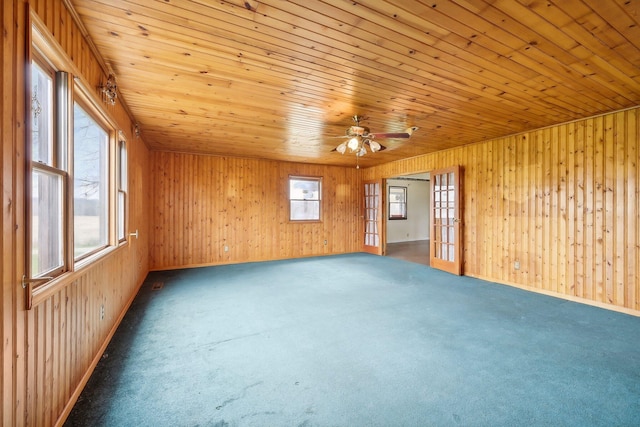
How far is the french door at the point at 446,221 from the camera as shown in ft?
17.7

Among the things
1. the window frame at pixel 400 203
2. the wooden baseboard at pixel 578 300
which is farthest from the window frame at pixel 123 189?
the window frame at pixel 400 203

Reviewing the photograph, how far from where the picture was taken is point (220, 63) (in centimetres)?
240

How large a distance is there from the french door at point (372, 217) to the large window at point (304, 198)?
56.9 inches

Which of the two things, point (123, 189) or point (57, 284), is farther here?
point (123, 189)

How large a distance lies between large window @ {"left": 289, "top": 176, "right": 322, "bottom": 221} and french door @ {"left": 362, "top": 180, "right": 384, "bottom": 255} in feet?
4.74

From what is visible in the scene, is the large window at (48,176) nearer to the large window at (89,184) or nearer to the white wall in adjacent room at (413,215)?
the large window at (89,184)

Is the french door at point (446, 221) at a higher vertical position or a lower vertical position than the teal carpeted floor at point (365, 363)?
higher

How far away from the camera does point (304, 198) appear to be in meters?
7.54

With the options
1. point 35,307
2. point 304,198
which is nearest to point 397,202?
point 304,198

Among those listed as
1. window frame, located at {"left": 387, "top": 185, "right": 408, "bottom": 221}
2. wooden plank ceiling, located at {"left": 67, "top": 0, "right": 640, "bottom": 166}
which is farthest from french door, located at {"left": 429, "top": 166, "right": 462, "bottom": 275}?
window frame, located at {"left": 387, "top": 185, "right": 408, "bottom": 221}

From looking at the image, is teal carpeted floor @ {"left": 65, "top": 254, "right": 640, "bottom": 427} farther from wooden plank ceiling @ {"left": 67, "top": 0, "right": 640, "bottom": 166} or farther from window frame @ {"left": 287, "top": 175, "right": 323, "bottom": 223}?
window frame @ {"left": 287, "top": 175, "right": 323, "bottom": 223}

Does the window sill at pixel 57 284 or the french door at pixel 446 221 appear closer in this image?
the window sill at pixel 57 284

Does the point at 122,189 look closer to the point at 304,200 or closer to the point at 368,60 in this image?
the point at 368,60

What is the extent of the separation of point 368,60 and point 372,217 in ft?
19.3
